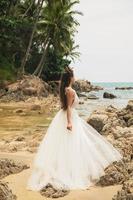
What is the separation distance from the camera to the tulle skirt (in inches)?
279

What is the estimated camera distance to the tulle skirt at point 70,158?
7098 mm

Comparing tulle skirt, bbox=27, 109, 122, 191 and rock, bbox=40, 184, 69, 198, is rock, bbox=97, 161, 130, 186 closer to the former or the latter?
tulle skirt, bbox=27, 109, 122, 191

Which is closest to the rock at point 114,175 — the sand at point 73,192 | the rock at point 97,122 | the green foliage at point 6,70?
the sand at point 73,192

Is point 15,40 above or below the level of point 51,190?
above

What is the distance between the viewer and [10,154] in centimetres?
1017

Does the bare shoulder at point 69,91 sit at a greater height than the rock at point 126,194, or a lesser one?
greater

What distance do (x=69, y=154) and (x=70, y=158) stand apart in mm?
60

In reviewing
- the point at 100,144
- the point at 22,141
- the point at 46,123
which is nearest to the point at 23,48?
the point at 46,123

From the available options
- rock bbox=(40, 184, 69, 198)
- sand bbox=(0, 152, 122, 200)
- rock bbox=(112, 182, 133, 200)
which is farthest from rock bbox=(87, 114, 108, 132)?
rock bbox=(112, 182, 133, 200)

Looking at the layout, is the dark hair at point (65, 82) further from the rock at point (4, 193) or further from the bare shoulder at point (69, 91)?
the rock at point (4, 193)

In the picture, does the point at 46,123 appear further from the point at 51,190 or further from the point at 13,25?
the point at 13,25

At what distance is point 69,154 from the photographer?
721 cm

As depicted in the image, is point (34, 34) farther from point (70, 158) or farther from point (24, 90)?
point (70, 158)

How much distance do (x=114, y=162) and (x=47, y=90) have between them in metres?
34.8
